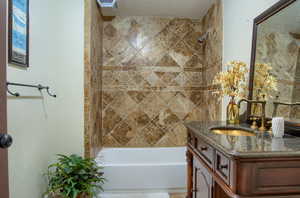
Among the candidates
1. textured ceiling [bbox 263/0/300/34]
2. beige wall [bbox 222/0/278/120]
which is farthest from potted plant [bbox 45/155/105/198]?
textured ceiling [bbox 263/0/300/34]

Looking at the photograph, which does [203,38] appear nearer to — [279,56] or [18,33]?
[279,56]

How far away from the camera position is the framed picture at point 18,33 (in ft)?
4.13

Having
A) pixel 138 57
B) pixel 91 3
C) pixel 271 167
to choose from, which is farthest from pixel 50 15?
pixel 271 167

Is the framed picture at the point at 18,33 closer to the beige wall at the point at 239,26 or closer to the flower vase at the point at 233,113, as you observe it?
the flower vase at the point at 233,113

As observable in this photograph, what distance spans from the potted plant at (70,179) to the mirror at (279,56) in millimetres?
1675

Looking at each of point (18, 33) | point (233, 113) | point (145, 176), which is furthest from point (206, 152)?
point (18, 33)

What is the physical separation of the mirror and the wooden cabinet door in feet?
2.14

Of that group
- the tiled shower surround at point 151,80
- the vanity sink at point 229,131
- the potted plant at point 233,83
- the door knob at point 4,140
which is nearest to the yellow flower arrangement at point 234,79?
the potted plant at point 233,83

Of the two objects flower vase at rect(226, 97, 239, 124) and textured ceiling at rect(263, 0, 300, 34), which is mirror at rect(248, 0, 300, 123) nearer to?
textured ceiling at rect(263, 0, 300, 34)

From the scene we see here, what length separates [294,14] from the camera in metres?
1.20

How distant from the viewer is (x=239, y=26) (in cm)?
182

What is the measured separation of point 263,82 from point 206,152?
756 mm

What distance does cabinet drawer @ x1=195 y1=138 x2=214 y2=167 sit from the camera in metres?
1.09

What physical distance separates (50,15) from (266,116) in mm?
2131
